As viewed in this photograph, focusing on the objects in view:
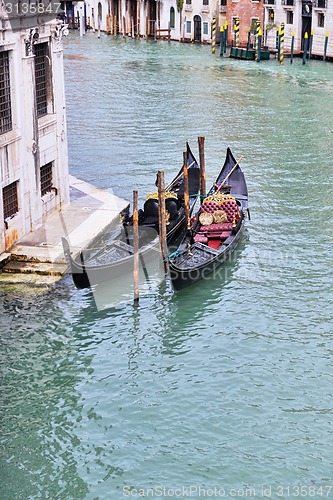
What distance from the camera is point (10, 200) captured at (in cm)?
1973

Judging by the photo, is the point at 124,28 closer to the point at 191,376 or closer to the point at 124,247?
the point at 124,247

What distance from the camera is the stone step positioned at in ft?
62.4

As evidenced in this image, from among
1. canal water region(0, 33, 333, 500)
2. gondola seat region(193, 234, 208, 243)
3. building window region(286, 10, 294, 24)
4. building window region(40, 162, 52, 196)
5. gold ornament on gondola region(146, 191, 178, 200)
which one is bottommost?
canal water region(0, 33, 333, 500)

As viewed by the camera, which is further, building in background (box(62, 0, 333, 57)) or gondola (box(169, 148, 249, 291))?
building in background (box(62, 0, 333, 57))

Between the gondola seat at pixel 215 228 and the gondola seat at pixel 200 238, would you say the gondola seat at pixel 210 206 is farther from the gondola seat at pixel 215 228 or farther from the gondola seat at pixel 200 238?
the gondola seat at pixel 200 238

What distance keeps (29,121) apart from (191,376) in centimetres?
796

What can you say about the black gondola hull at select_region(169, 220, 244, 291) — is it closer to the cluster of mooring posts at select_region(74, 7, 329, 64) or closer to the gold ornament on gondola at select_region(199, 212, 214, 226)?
the gold ornament on gondola at select_region(199, 212, 214, 226)

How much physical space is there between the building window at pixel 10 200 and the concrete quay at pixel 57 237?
0.73 meters

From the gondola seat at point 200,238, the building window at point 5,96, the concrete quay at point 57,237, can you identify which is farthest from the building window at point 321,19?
the building window at point 5,96

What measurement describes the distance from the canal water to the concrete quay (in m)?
0.70

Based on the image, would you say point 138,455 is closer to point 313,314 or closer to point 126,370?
point 126,370

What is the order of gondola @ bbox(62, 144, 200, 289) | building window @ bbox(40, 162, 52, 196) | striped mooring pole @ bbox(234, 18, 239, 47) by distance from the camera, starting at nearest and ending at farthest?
gondola @ bbox(62, 144, 200, 289) → building window @ bbox(40, 162, 52, 196) → striped mooring pole @ bbox(234, 18, 239, 47)

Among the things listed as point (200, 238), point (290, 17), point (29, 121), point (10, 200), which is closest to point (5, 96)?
point (29, 121)

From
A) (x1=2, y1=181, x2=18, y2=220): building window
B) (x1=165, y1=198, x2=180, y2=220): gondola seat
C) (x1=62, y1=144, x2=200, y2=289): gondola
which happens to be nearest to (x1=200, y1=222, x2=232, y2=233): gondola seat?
(x1=62, y1=144, x2=200, y2=289): gondola
